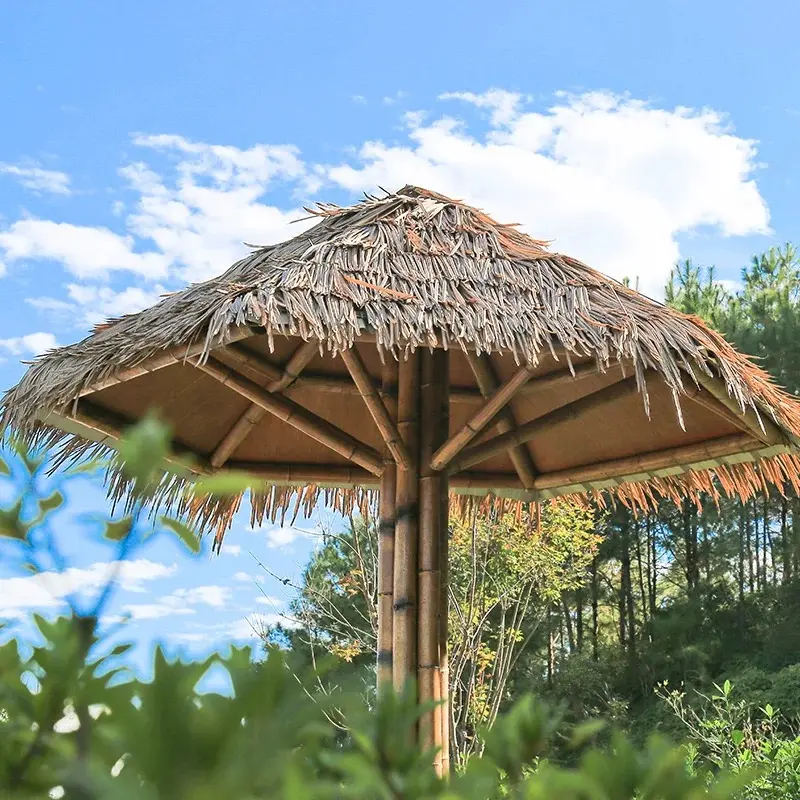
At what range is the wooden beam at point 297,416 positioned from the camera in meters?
3.67

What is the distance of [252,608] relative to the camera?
10016 mm

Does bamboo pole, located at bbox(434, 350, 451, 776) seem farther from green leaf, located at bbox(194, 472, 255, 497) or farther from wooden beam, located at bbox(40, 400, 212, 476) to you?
green leaf, located at bbox(194, 472, 255, 497)

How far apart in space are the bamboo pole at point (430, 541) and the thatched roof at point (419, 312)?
1.63ft

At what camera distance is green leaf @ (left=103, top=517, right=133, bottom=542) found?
593mm

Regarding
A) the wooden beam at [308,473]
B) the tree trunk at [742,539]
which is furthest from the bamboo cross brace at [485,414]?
the tree trunk at [742,539]

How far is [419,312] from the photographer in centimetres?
321

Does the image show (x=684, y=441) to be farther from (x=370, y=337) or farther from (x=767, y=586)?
(x=767, y=586)

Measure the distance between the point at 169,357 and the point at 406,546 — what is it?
110cm

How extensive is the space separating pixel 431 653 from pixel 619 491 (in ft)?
6.31

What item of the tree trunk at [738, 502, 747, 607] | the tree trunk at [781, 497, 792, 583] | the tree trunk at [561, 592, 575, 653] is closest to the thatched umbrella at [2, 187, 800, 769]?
the tree trunk at [781, 497, 792, 583]

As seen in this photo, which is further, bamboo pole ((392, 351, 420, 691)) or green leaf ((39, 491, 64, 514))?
bamboo pole ((392, 351, 420, 691))

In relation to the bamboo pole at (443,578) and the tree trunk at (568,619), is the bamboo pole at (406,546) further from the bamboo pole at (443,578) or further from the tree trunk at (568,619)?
the tree trunk at (568,619)

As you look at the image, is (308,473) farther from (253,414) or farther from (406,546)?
(406,546)

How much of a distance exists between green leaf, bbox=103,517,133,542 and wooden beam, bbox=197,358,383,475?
9.79 feet
